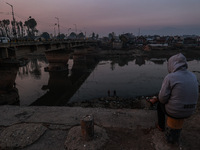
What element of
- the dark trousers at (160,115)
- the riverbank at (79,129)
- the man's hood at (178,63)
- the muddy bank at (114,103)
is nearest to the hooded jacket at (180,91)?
the man's hood at (178,63)

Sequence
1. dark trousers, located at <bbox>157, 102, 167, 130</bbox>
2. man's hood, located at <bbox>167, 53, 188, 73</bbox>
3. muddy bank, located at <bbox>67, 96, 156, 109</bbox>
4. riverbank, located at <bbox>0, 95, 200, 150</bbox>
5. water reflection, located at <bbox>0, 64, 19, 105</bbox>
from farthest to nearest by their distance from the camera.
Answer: water reflection, located at <bbox>0, 64, 19, 105</bbox>
muddy bank, located at <bbox>67, 96, 156, 109</bbox>
dark trousers, located at <bbox>157, 102, 167, 130</bbox>
riverbank, located at <bbox>0, 95, 200, 150</bbox>
man's hood, located at <bbox>167, 53, 188, 73</bbox>

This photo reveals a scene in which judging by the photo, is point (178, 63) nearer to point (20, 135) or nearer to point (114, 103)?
point (20, 135)

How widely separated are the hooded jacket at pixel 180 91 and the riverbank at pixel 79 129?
91 cm

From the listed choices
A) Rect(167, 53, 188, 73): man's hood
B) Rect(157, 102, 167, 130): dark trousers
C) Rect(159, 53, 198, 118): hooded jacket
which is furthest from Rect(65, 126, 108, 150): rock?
Rect(167, 53, 188, 73): man's hood

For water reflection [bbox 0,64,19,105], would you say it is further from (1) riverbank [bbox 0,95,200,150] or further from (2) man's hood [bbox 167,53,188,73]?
(2) man's hood [bbox 167,53,188,73]

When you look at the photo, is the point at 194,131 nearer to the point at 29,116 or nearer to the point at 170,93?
the point at 170,93

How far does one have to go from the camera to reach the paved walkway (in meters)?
3.15

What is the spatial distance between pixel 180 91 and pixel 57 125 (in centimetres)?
339

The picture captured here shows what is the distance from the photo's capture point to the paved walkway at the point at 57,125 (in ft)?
10.3

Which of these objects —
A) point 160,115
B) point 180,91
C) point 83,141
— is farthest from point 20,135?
point 180,91

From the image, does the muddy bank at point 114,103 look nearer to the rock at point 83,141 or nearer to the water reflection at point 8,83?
the water reflection at point 8,83

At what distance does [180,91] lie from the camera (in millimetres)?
2566

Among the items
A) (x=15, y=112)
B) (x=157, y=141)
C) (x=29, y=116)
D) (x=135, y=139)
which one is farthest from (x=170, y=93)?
(x=15, y=112)

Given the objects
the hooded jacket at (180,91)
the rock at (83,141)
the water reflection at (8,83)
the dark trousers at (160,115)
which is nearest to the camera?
the hooded jacket at (180,91)
